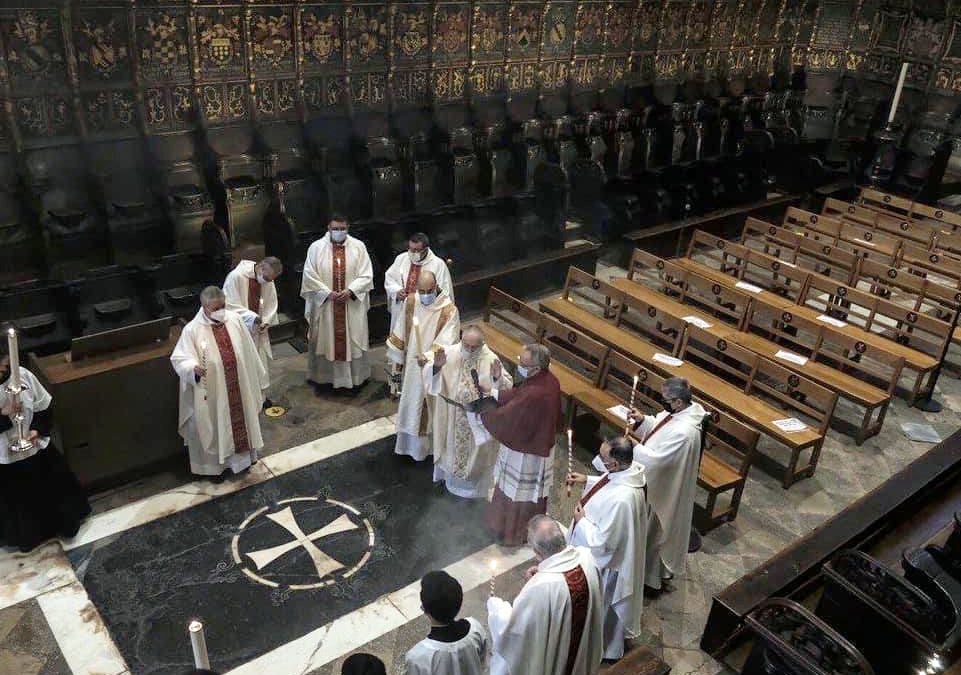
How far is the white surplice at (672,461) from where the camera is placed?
5957mm

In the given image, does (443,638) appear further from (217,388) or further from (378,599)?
(217,388)

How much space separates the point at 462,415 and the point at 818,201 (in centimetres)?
1130

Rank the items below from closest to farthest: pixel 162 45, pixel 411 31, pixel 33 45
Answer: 1. pixel 33 45
2. pixel 162 45
3. pixel 411 31

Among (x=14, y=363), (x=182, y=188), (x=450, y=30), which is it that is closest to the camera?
(x=14, y=363)

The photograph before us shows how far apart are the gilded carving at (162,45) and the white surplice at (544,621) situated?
814 centimetres

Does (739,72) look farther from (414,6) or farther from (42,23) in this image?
(42,23)

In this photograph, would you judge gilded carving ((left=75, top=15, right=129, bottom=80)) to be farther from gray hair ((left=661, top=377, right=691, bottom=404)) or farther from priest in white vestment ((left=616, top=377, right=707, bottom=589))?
gray hair ((left=661, top=377, right=691, bottom=404))

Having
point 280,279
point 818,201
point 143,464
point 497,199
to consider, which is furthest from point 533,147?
point 143,464

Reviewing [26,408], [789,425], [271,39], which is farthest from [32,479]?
[271,39]

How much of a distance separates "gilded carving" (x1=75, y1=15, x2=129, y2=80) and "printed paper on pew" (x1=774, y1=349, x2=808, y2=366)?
823 centimetres

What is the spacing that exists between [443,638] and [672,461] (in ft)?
8.69

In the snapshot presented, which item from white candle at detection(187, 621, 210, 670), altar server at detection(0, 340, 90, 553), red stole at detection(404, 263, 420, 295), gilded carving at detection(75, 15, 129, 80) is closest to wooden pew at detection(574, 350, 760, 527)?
red stole at detection(404, 263, 420, 295)

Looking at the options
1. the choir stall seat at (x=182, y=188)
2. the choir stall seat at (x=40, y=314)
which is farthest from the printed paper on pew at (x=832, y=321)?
the choir stall seat at (x=40, y=314)

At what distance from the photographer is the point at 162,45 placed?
32.4ft
